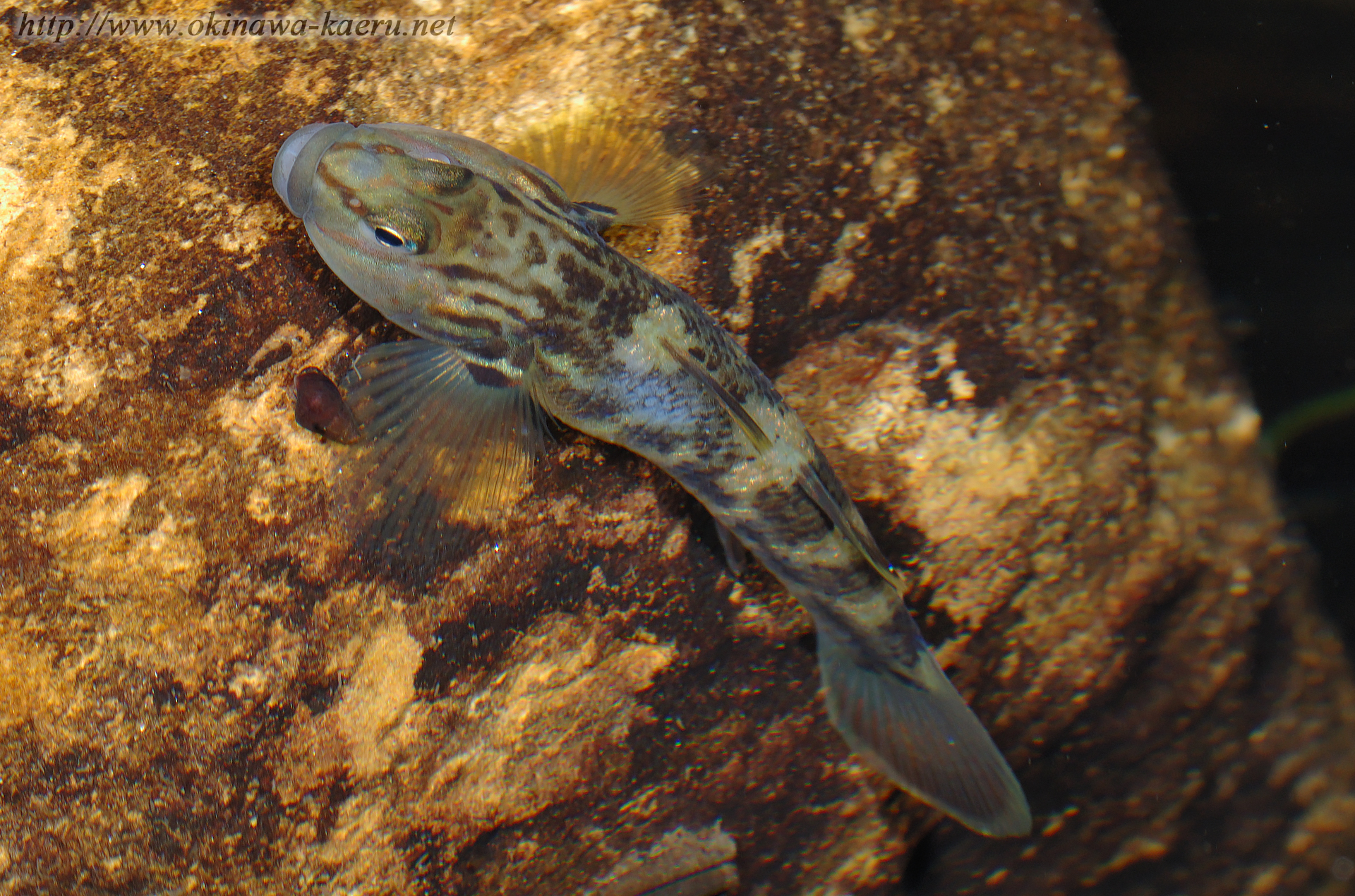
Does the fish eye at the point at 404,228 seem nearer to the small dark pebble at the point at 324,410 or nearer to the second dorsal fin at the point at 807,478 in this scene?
the small dark pebble at the point at 324,410

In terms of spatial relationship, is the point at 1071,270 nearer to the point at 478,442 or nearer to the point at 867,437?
the point at 867,437

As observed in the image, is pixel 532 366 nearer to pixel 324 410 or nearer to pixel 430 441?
pixel 430 441

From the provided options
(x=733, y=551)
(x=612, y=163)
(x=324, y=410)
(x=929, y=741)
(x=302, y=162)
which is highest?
(x=302, y=162)

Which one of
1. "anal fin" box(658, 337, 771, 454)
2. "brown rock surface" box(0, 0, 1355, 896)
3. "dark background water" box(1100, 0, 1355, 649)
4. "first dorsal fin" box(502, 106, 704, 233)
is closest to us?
"anal fin" box(658, 337, 771, 454)

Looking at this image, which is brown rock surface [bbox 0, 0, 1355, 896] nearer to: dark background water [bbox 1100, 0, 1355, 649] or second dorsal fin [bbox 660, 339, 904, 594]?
dark background water [bbox 1100, 0, 1355, 649]

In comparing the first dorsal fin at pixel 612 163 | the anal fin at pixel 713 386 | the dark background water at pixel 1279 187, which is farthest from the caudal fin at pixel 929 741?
the first dorsal fin at pixel 612 163

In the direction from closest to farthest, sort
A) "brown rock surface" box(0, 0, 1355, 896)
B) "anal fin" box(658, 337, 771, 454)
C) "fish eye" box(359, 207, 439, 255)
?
"fish eye" box(359, 207, 439, 255) < "anal fin" box(658, 337, 771, 454) < "brown rock surface" box(0, 0, 1355, 896)

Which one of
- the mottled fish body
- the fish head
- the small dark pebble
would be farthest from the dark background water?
the small dark pebble

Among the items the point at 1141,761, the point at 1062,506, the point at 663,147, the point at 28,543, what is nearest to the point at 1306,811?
the point at 1141,761

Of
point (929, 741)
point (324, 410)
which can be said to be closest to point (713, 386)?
point (324, 410)
